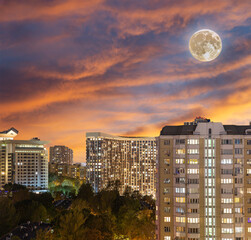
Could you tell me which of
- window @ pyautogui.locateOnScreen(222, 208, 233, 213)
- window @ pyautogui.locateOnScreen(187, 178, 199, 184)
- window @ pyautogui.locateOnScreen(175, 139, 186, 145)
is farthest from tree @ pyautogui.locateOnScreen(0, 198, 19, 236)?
window @ pyautogui.locateOnScreen(222, 208, 233, 213)

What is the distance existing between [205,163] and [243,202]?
9633 mm

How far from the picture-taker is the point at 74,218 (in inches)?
2549

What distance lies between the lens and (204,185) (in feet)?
242

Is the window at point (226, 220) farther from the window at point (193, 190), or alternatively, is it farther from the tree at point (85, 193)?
the tree at point (85, 193)

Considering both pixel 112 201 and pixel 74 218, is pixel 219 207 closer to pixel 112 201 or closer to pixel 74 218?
pixel 74 218

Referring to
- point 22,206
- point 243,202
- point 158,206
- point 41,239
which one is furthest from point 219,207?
point 22,206

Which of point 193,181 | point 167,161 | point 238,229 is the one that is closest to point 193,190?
point 193,181

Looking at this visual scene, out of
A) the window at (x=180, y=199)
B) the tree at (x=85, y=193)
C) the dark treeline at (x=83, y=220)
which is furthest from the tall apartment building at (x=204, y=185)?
the tree at (x=85, y=193)

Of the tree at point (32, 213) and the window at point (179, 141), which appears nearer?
the window at point (179, 141)

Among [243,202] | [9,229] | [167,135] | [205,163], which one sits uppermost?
[167,135]

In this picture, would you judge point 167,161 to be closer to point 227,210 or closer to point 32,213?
point 227,210

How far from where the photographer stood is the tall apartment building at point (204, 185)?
7281 centimetres

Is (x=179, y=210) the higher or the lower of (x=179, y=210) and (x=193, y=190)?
the lower

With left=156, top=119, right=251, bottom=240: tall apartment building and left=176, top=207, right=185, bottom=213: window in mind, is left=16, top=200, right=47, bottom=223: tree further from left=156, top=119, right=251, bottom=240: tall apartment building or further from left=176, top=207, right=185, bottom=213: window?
left=176, top=207, right=185, bottom=213: window
